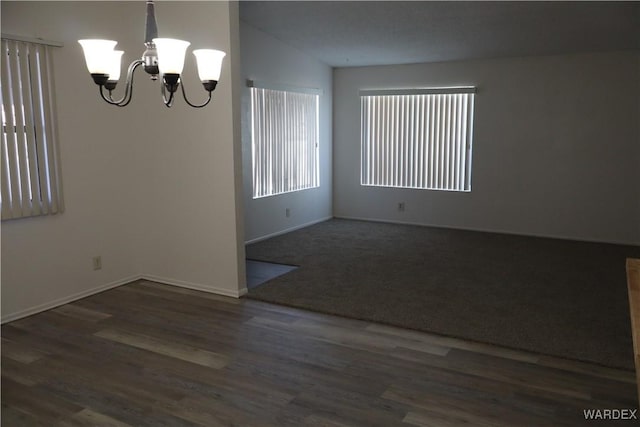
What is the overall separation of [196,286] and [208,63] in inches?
103

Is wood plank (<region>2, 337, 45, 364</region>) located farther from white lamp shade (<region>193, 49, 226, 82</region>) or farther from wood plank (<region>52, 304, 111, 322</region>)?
white lamp shade (<region>193, 49, 226, 82</region>)

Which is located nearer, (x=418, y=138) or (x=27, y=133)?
(x=27, y=133)

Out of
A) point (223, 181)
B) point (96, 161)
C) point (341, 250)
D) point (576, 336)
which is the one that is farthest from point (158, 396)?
point (341, 250)

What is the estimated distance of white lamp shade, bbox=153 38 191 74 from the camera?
222 cm

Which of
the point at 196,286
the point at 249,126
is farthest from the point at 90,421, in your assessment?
the point at 249,126

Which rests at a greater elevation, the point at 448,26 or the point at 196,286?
the point at 448,26

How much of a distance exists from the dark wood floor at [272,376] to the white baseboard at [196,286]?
431 mm

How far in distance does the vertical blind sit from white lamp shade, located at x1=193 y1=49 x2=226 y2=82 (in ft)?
12.2

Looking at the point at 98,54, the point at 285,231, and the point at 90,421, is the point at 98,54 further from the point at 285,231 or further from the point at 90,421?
the point at 285,231

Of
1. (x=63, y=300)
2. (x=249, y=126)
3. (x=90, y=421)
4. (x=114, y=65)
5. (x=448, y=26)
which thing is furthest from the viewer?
(x=249, y=126)

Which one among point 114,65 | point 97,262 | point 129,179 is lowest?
point 97,262

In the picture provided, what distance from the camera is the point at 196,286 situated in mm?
4660

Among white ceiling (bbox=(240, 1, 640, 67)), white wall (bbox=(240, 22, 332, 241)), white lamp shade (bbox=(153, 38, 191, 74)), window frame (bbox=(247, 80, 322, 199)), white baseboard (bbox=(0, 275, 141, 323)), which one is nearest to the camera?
white lamp shade (bbox=(153, 38, 191, 74))

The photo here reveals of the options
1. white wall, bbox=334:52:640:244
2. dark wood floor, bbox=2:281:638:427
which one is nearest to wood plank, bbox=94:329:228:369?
dark wood floor, bbox=2:281:638:427
